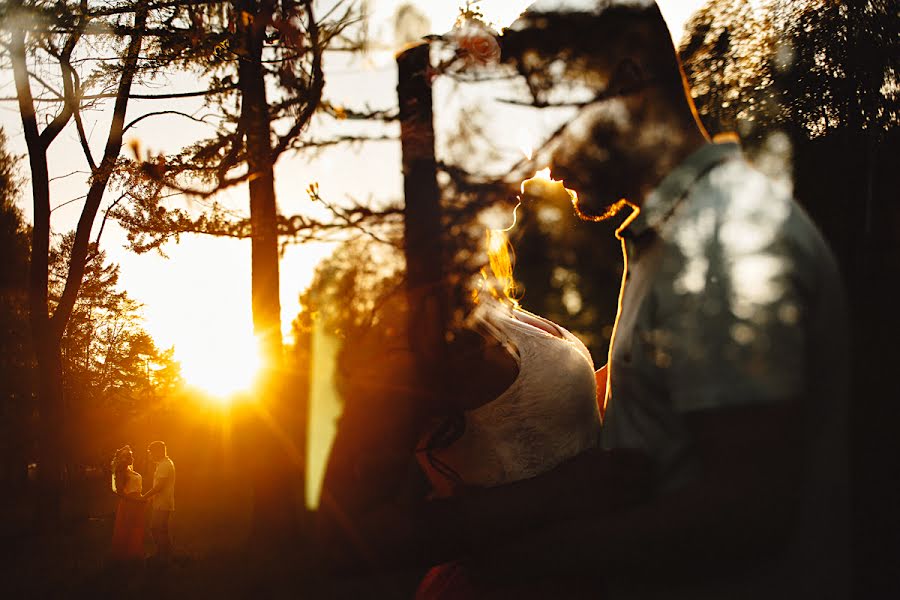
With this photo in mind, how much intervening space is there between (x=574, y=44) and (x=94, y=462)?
153 feet

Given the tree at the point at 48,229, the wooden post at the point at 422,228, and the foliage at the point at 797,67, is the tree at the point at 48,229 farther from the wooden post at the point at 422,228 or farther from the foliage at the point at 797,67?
the wooden post at the point at 422,228

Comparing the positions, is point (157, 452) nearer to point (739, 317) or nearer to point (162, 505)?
point (162, 505)

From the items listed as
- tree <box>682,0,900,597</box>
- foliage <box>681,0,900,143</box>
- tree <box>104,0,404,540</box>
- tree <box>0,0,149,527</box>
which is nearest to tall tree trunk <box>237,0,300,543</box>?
tree <box>104,0,404,540</box>

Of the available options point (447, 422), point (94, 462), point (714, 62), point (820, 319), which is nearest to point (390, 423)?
point (447, 422)

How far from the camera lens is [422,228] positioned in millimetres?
1359

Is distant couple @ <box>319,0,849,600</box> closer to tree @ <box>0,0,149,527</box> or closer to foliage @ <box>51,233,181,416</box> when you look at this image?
tree @ <box>0,0,149,527</box>

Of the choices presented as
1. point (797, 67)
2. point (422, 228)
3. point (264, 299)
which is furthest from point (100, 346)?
point (422, 228)

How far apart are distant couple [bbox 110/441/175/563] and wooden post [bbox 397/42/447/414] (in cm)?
1207

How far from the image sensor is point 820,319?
3.62ft

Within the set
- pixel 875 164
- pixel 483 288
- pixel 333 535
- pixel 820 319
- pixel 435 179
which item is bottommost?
pixel 333 535

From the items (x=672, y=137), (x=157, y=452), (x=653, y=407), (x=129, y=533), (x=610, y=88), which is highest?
(x=610, y=88)

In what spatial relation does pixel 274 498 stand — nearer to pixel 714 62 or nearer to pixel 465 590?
pixel 465 590

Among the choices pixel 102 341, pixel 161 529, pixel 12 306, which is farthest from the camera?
pixel 12 306

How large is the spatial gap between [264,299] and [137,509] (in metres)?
8.62
